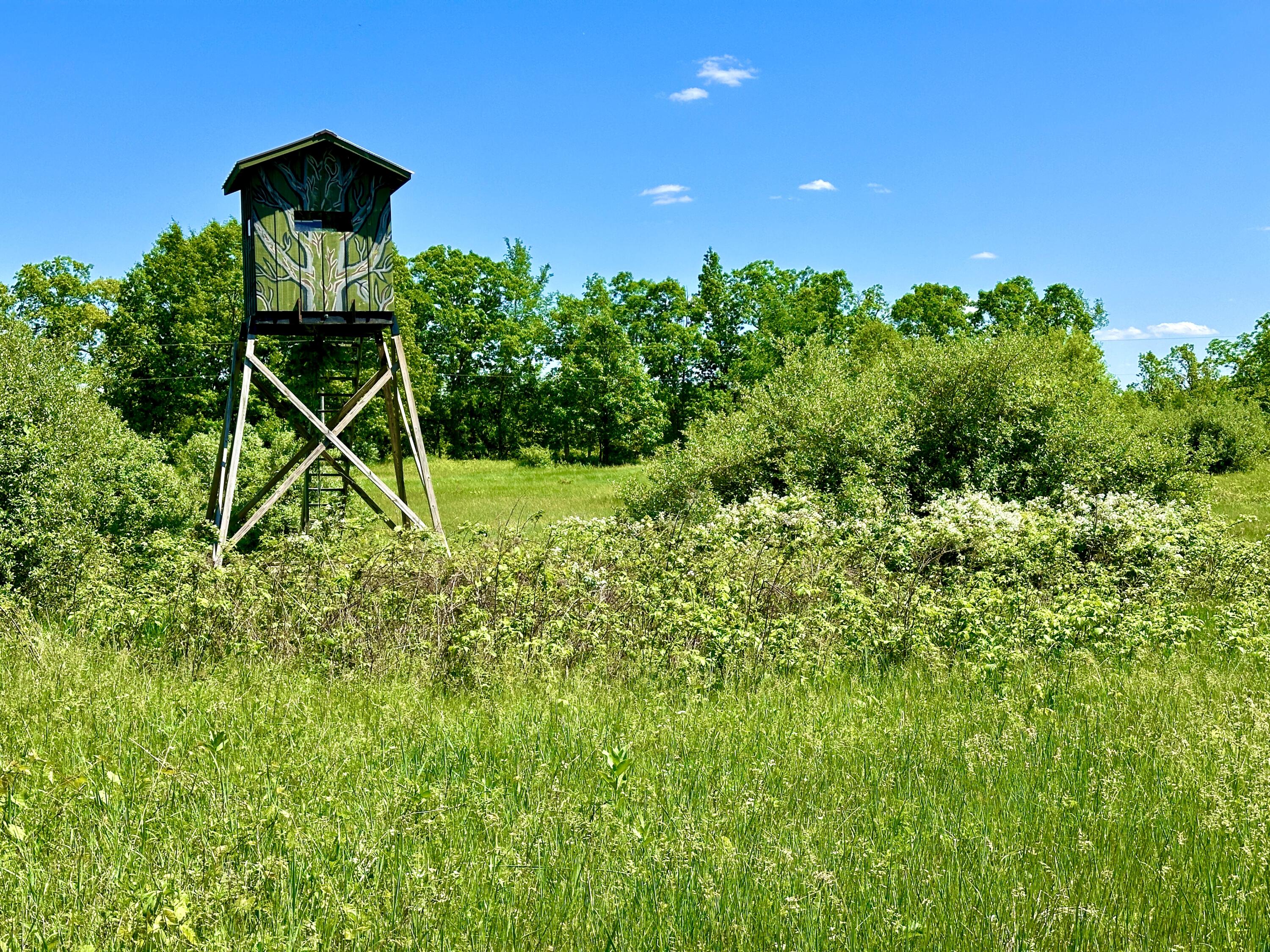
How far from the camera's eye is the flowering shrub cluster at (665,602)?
24.1 ft

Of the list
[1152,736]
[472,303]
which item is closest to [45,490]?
[1152,736]

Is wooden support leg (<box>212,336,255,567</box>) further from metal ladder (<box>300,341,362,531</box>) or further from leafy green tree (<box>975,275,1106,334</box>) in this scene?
leafy green tree (<box>975,275,1106,334</box>)

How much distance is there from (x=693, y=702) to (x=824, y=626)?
195 cm

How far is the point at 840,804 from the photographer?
4.39m

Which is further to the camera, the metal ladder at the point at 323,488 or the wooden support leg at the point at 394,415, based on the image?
the metal ladder at the point at 323,488

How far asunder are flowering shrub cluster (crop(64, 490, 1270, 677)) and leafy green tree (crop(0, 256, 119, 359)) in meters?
34.4

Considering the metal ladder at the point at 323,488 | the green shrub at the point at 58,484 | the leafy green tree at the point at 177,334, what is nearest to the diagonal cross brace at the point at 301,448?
the metal ladder at the point at 323,488

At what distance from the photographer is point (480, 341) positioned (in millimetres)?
46688

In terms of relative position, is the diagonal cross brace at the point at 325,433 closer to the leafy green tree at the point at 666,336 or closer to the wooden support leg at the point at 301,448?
the wooden support leg at the point at 301,448

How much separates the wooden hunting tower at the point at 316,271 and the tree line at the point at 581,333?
2292cm

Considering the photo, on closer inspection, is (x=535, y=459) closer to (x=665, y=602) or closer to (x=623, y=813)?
(x=665, y=602)

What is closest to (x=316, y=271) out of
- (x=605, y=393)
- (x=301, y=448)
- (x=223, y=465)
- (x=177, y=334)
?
(x=223, y=465)

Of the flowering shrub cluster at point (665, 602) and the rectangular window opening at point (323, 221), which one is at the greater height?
the rectangular window opening at point (323, 221)

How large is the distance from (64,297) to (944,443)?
41091mm
